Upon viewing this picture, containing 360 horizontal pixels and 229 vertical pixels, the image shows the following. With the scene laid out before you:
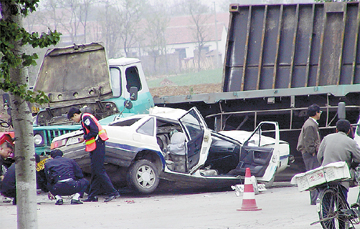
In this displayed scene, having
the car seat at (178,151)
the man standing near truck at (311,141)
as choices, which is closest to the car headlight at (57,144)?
the car seat at (178,151)

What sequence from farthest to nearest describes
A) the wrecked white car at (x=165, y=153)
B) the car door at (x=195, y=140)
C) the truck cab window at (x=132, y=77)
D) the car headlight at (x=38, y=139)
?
the truck cab window at (x=132, y=77), the car headlight at (x=38, y=139), the car door at (x=195, y=140), the wrecked white car at (x=165, y=153)

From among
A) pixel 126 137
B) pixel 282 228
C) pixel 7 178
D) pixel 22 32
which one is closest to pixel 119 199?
pixel 126 137

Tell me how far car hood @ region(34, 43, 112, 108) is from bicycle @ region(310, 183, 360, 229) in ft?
21.9

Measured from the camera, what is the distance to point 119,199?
10383 millimetres

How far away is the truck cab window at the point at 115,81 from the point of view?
12.5 m

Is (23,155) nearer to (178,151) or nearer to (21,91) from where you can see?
(21,91)

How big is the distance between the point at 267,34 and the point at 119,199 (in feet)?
24.0

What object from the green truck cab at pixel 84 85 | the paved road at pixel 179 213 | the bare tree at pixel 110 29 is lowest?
the paved road at pixel 179 213

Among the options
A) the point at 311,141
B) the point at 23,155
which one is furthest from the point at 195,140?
the point at 23,155

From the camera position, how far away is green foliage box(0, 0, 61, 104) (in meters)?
4.57

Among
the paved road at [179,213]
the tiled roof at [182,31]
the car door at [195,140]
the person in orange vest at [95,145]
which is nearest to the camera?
the paved road at [179,213]

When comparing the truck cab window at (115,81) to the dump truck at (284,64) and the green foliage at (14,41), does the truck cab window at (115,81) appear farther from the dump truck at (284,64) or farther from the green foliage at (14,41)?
the green foliage at (14,41)

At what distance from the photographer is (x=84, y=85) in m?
12.5

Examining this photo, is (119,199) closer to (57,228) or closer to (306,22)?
(57,228)
